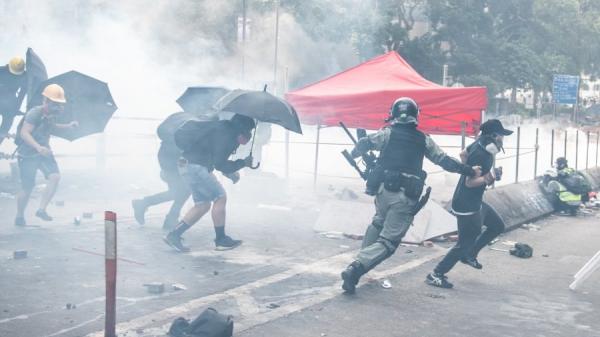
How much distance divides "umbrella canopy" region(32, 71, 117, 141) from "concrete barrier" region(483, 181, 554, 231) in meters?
5.78

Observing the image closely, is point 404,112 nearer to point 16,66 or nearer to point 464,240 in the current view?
point 464,240

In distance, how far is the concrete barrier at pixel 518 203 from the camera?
10547 millimetres

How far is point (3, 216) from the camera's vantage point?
9.26 meters

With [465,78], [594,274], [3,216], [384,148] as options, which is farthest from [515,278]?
[465,78]

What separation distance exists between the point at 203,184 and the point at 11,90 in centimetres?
465

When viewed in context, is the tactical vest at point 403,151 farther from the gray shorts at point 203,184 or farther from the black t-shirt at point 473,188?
the gray shorts at point 203,184

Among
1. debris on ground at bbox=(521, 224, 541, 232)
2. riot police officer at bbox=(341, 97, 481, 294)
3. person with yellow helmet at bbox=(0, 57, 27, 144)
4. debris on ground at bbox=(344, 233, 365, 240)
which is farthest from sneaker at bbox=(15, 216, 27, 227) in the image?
debris on ground at bbox=(521, 224, 541, 232)

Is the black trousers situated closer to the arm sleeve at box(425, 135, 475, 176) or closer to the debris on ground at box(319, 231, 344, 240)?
the arm sleeve at box(425, 135, 475, 176)

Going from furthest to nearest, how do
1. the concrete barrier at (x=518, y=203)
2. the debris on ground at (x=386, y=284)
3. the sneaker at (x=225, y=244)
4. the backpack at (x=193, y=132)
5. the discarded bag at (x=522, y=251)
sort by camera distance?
the concrete barrier at (x=518, y=203) < the discarded bag at (x=522, y=251) < the sneaker at (x=225, y=244) < the backpack at (x=193, y=132) < the debris on ground at (x=386, y=284)

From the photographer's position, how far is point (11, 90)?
10.7m

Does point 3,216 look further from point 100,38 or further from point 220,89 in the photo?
point 100,38

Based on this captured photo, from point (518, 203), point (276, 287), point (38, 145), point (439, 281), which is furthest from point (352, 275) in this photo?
point (518, 203)

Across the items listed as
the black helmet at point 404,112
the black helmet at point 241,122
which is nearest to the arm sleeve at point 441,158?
the black helmet at point 404,112

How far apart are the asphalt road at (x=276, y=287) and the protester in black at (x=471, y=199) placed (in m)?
0.24
